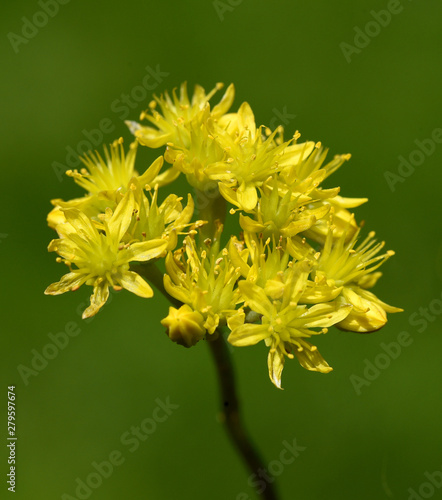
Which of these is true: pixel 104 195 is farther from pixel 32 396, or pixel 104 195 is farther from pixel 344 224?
pixel 32 396

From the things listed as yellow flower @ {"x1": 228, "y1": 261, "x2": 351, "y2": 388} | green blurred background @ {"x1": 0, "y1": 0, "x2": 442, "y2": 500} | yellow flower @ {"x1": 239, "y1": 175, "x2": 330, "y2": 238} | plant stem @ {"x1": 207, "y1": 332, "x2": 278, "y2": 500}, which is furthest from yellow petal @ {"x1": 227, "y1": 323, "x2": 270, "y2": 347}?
green blurred background @ {"x1": 0, "y1": 0, "x2": 442, "y2": 500}

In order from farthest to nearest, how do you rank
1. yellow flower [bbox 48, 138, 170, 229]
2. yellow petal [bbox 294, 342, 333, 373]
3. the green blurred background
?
the green blurred background < yellow flower [bbox 48, 138, 170, 229] < yellow petal [bbox 294, 342, 333, 373]

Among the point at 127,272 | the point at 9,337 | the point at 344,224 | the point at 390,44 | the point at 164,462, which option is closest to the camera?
the point at 127,272

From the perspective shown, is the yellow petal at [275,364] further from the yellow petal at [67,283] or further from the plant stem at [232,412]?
the yellow petal at [67,283]

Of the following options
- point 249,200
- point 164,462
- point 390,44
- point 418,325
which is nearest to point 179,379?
point 164,462

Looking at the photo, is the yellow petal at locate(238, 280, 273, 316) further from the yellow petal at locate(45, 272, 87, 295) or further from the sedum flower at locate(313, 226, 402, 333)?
the yellow petal at locate(45, 272, 87, 295)

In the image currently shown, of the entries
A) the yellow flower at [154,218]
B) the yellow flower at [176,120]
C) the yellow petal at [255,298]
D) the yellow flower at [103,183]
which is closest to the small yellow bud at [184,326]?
the yellow petal at [255,298]

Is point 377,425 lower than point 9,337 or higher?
lower

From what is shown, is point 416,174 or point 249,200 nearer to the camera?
point 249,200
